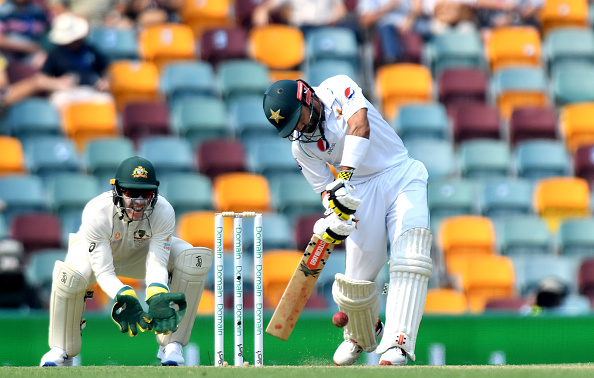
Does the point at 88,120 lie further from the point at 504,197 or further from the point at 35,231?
the point at 504,197

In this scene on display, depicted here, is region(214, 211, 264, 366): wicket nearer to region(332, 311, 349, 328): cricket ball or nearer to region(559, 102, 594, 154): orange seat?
region(332, 311, 349, 328): cricket ball

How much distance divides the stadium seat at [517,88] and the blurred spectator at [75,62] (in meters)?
4.25

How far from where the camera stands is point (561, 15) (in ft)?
35.9

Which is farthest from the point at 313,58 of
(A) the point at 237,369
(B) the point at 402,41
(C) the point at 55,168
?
(A) the point at 237,369

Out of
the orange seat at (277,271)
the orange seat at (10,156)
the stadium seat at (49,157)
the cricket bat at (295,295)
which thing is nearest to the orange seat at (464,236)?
the orange seat at (277,271)

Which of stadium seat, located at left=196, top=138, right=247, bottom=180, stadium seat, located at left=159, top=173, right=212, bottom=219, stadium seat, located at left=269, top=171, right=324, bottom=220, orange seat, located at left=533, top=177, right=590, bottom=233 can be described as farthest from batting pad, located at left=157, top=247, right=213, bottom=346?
orange seat, located at left=533, top=177, right=590, bottom=233

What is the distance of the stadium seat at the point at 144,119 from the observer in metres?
9.06

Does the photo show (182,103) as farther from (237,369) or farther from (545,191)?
(237,369)

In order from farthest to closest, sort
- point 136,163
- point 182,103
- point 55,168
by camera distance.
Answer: point 182,103, point 55,168, point 136,163

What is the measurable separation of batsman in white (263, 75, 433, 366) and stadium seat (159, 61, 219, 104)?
4.79m

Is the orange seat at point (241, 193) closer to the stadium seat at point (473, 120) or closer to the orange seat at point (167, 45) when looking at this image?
the orange seat at point (167, 45)

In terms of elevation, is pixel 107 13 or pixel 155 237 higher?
pixel 107 13

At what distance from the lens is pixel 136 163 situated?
4.70 metres

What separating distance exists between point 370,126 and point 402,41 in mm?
5524
